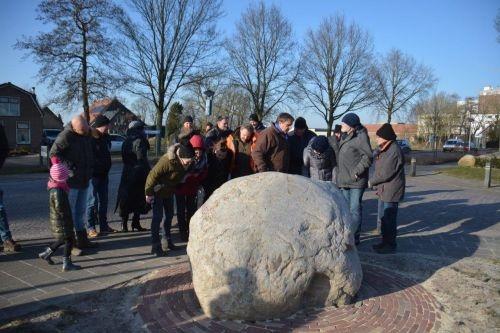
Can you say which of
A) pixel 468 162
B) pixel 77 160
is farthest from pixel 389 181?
pixel 468 162

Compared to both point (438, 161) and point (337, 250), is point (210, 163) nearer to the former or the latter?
point (337, 250)

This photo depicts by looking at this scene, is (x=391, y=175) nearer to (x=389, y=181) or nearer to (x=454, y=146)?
(x=389, y=181)

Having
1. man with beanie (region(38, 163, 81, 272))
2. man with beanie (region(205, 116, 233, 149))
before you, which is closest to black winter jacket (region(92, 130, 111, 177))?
man with beanie (region(38, 163, 81, 272))

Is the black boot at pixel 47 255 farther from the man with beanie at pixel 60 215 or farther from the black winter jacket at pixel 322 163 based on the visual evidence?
the black winter jacket at pixel 322 163

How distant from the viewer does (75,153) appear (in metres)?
5.61

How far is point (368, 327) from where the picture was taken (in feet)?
12.3

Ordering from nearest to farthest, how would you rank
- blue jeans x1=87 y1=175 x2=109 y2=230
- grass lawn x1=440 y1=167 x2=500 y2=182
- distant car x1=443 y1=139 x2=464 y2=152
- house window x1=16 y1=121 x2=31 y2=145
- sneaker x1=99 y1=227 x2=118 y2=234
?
1. blue jeans x1=87 y1=175 x2=109 y2=230
2. sneaker x1=99 y1=227 x2=118 y2=234
3. grass lawn x1=440 y1=167 x2=500 y2=182
4. house window x1=16 y1=121 x2=31 y2=145
5. distant car x1=443 y1=139 x2=464 y2=152

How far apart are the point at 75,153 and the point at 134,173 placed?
4.26 ft

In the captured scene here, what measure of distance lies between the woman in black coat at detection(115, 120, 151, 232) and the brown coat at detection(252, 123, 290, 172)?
199 centimetres

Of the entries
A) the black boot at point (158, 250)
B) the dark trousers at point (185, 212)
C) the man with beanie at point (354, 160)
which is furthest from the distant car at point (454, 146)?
the black boot at point (158, 250)

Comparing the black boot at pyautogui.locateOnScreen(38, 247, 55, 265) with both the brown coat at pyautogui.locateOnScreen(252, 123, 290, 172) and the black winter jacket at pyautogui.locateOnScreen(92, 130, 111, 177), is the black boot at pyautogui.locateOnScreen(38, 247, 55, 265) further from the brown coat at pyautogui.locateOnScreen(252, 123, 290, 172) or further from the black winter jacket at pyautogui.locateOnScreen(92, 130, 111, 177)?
the brown coat at pyautogui.locateOnScreen(252, 123, 290, 172)

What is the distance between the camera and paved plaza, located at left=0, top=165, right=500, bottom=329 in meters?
4.50

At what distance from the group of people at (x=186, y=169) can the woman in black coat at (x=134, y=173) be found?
0.02m

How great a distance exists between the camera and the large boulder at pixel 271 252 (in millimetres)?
3672
